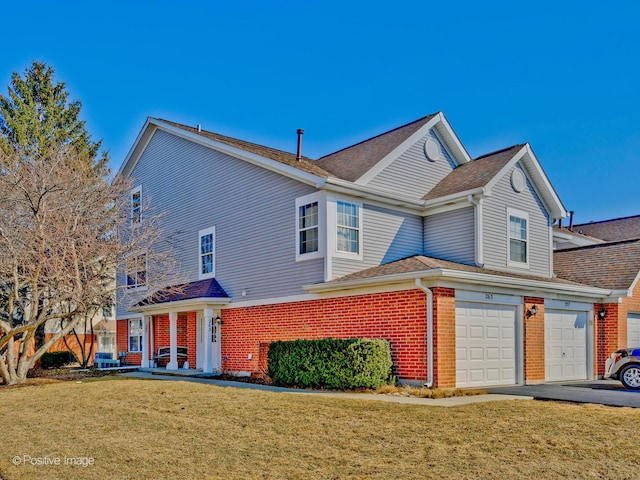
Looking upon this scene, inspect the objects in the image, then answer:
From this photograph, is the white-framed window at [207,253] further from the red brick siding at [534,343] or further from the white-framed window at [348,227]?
the red brick siding at [534,343]

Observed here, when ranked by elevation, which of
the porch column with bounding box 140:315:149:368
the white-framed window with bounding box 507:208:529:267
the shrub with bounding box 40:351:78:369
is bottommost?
the shrub with bounding box 40:351:78:369

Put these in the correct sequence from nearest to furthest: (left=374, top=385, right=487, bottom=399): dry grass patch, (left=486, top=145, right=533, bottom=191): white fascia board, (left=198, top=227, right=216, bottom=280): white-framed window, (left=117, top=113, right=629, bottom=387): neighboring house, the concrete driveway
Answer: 1. the concrete driveway
2. (left=374, top=385, right=487, bottom=399): dry grass patch
3. (left=117, top=113, right=629, bottom=387): neighboring house
4. (left=486, top=145, right=533, bottom=191): white fascia board
5. (left=198, top=227, right=216, bottom=280): white-framed window

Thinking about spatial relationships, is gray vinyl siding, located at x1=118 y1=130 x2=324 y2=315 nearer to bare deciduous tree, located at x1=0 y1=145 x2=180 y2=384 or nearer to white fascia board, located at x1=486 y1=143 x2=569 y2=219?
bare deciduous tree, located at x1=0 y1=145 x2=180 y2=384

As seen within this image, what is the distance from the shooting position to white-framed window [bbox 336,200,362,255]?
1669 cm

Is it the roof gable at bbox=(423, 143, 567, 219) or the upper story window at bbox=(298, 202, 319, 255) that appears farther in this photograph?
the roof gable at bbox=(423, 143, 567, 219)

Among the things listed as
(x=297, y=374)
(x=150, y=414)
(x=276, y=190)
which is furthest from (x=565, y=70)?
(x=150, y=414)

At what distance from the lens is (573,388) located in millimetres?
14617

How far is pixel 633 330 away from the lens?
19.8 meters

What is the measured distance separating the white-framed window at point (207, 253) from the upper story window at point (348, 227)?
238 inches

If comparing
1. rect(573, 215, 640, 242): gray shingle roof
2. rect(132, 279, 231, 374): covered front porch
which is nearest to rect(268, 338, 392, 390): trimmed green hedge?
rect(132, 279, 231, 374): covered front porch

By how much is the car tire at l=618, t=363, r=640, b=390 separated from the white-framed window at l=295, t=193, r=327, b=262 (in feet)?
26.8

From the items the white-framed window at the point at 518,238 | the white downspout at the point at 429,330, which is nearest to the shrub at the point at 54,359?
the white downspout at the point at 429,330

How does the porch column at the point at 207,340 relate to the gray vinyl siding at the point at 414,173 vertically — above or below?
below

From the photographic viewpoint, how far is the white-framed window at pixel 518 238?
60.0 ft
